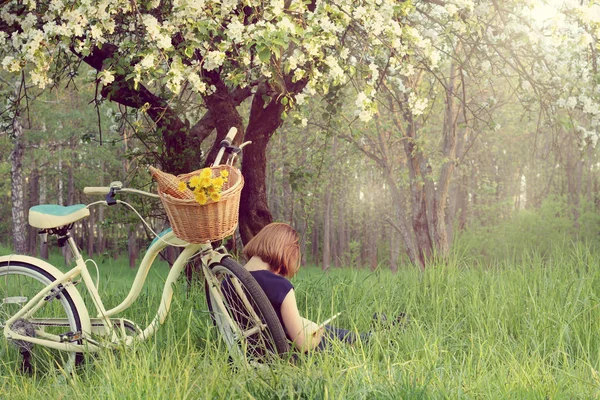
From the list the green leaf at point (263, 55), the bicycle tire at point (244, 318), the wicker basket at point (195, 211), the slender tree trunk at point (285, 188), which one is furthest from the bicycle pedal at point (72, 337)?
the slender tree trunk at point (285, 188)

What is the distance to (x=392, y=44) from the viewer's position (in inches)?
202

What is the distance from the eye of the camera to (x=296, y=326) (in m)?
4.01

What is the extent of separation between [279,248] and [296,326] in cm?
49

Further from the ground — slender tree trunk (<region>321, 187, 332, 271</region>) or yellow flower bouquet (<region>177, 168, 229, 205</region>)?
yellow flower bouquet (<region>177, 168, 229, 205</region>)

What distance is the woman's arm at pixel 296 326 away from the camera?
13.0ft

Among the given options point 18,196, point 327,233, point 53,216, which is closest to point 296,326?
point 53,216

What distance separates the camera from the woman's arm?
396 cm

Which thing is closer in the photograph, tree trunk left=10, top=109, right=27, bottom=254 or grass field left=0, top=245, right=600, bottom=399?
grass field left=0, top=245, right=600, bottom=399

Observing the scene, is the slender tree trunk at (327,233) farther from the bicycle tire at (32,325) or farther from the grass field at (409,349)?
the bicycle tire at (32,325)

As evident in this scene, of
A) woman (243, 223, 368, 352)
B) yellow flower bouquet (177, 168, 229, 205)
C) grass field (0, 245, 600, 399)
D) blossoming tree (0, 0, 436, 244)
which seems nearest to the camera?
grass field (0, 245, 600, 399)

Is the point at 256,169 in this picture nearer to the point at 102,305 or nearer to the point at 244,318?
the point at 102,305

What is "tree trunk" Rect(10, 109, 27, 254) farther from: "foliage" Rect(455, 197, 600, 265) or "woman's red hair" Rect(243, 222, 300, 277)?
"woman's red hair" Rect(243, 222, 300, 277)

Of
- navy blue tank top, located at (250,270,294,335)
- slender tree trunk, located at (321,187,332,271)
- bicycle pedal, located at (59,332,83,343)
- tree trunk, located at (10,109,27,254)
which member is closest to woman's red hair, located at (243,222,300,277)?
navy blue tank top, located at (250,270,294,335)

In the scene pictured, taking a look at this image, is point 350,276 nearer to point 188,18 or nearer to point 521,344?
point 521,344
